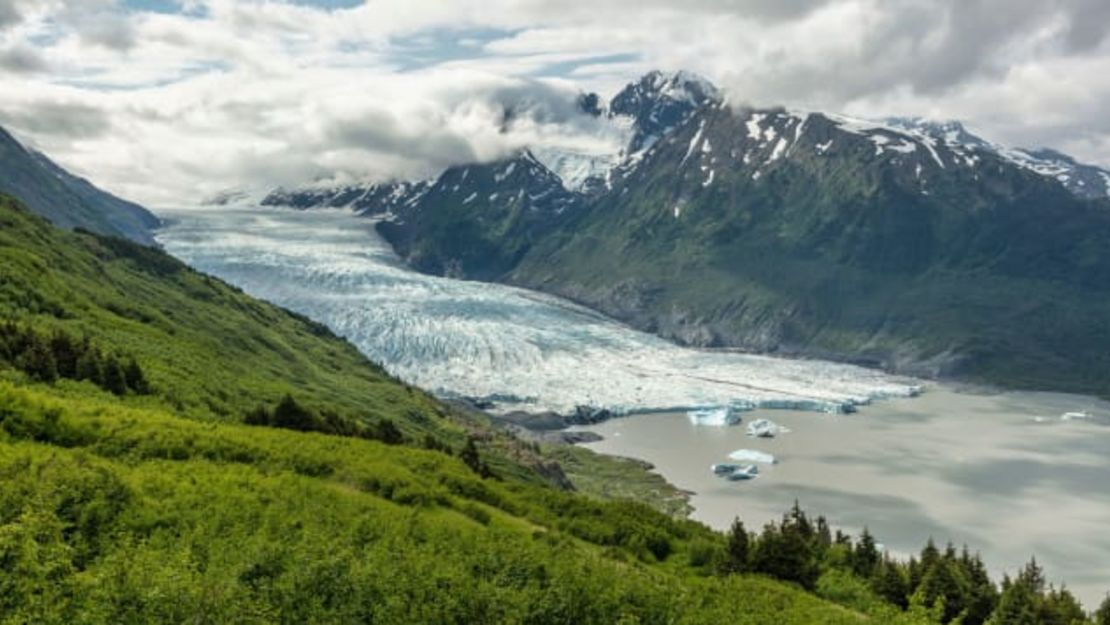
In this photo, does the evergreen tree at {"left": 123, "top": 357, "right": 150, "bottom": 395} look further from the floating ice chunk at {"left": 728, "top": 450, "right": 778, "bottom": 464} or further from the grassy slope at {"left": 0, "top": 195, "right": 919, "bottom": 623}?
the floating ice chunk at {"left": 728, "top": 450, "right": 778, "bottom": 464}

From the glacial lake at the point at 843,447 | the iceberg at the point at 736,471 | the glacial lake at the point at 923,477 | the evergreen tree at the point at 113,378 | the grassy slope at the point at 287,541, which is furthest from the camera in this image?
the iceberg at the point at 736,471

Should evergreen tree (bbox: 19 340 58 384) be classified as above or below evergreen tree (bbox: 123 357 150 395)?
above

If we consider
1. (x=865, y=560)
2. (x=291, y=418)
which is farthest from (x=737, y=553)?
(x=291, y=418)

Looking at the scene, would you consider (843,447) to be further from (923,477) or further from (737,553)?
(737,553)

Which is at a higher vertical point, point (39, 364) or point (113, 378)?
point (39, 364)

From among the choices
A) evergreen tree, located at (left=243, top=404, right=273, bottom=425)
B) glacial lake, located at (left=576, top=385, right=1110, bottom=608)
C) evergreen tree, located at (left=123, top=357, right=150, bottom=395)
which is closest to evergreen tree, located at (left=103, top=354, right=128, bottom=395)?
evergreen tree, located at (left=123, top=357, right=150, bottom=395)

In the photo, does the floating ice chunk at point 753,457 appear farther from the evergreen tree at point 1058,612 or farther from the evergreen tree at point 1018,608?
the evergreen tree at point 1018,608

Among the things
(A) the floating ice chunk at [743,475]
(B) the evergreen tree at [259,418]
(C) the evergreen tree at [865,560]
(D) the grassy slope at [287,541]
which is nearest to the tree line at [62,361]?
(B) the evergreen tree at [259,418]
